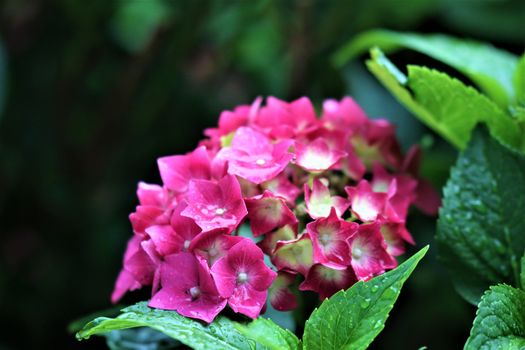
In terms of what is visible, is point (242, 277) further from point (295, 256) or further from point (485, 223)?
point (485, 223)

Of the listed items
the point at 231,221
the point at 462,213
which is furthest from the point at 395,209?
the point at 231,221

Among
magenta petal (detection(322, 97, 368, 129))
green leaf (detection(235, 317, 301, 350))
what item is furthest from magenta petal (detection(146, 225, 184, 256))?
magenta petal (detection(322, 97, 368, 129))

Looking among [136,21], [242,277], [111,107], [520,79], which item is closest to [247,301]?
[242,277]

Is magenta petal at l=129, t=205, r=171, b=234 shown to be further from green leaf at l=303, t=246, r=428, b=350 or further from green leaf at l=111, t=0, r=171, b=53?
green leaf at l=111, t=0, r=171, b=53

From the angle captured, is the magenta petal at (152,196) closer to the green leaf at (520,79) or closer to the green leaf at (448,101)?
the green leaf at (448,101)

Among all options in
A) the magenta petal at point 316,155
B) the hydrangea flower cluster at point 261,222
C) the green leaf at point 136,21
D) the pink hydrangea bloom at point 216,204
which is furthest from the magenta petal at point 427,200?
the green leaf at point 136,21

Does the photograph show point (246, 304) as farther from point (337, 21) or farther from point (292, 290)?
point (337, 21)
